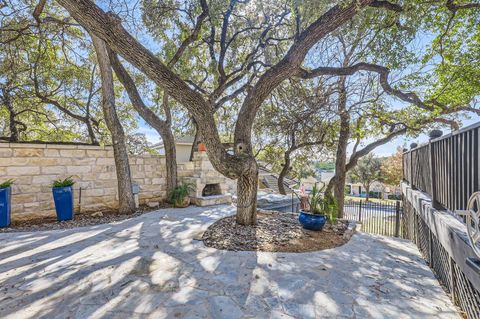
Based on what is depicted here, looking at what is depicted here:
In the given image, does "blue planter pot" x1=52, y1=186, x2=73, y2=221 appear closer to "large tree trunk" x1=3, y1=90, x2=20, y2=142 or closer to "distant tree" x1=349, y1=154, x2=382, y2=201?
"large tree trunk" x1=3, y1=90, x2=20, y2=142

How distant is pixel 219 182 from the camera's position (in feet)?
23.6

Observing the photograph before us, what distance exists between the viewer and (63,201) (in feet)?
15.9

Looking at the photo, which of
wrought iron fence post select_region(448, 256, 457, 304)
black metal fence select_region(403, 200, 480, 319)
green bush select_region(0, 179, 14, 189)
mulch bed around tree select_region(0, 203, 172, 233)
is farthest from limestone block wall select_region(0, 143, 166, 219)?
wrought iron fence post select_region(448, 256, 457, 304)

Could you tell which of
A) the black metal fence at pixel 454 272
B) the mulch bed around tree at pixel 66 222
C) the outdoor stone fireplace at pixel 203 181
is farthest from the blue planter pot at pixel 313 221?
the mulch bed around tree at pixel 66 222

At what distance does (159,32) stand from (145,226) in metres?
4.76

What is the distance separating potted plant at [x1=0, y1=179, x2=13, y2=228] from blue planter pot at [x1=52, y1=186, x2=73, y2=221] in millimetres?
660

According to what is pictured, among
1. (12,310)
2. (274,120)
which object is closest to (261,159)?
(274,120)

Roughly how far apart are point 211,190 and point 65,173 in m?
3.76

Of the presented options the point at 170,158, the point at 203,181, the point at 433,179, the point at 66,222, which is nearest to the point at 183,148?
the point at 170,158

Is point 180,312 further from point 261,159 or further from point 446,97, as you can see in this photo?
point 261,159

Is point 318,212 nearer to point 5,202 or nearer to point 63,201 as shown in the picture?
point 63,201

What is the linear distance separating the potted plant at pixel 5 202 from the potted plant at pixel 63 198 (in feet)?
2.16

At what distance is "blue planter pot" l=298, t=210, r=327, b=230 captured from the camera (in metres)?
4.21

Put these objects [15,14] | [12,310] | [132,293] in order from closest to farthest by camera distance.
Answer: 1. [12,310]
2. [132,293]
3. [15,14]
